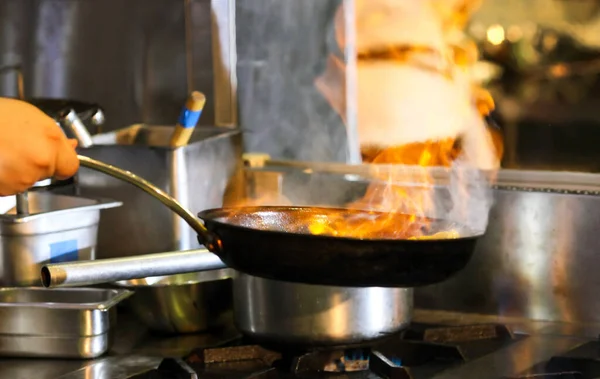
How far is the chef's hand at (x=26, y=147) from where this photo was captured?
3.12ft

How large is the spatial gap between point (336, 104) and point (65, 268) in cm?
68

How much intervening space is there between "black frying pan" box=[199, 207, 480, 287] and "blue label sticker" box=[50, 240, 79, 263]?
0.42m

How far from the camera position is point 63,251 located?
55.1 inches

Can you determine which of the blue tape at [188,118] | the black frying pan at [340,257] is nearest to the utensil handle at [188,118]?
the blue tape at [188,118]

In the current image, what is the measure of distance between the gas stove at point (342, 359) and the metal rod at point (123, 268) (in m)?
0.12

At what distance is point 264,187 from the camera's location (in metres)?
1.67

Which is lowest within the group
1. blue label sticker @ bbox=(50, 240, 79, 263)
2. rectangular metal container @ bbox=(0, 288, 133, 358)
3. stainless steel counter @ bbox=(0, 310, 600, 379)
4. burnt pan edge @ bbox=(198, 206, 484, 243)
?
stainless steel counter @ bbox=(0, 310, 600, 379)

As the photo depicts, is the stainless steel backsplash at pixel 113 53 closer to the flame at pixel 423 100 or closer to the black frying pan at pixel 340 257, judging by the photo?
the flame at pixel 423 100

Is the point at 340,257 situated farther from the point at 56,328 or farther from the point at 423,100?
the point at 423,100

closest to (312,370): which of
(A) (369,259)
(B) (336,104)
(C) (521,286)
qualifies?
(A) (369,259)

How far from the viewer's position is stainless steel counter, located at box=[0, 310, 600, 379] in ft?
4.02

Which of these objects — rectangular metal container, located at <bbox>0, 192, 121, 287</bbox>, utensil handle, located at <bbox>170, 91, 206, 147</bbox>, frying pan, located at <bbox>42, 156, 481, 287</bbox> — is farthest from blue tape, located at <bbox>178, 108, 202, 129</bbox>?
frying pan, located at <bbox>42, 156, 481, 287</bbox>

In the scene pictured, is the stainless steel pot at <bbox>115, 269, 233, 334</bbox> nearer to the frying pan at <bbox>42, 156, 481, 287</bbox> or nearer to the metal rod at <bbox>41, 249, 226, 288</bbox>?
the metal rod at <bbox>41, 249, 226, 288</bbox>

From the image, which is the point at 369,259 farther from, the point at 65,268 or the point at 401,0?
the point at 401,0
